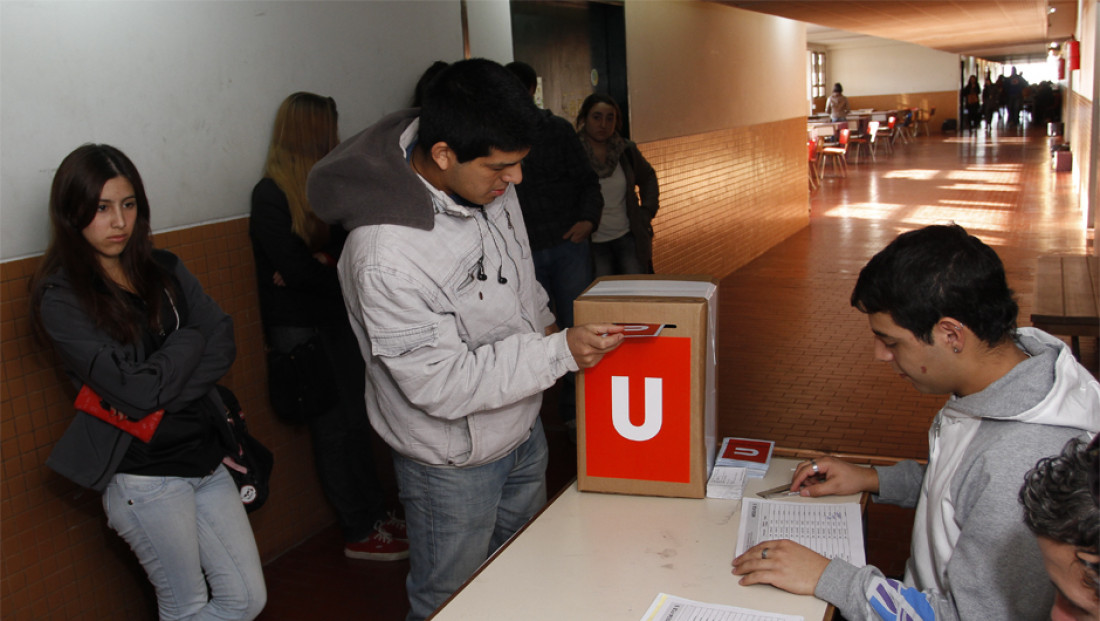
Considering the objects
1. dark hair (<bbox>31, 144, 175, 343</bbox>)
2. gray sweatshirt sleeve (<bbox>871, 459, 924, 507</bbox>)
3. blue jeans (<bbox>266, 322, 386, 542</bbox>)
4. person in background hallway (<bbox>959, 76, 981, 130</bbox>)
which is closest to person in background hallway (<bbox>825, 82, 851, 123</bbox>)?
person in background hallway (<bbox>959, 76, 981, 130</bbox>)

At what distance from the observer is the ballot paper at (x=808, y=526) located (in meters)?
1.64

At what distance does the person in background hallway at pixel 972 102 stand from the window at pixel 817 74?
3.80 metres

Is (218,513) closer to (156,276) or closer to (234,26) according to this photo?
(156,276)

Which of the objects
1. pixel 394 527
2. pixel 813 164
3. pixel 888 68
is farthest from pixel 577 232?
pixel 888 68

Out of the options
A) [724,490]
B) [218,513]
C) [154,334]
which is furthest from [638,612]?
[154,334]

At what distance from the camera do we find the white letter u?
72.6 inches

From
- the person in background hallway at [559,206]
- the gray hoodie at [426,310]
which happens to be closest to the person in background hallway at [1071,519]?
the gray hoodie at [426,310]

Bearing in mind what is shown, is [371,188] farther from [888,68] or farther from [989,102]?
[989,102]

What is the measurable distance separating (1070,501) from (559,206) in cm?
322

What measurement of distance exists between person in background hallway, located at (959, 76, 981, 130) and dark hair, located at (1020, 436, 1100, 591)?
26.4 m

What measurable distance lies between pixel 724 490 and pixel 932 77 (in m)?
25.5

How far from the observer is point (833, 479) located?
1855 millimetres

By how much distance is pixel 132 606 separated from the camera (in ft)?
9.15

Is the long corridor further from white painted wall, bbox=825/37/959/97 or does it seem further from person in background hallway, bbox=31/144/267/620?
white painted wall, bbox=825/37/959/97
